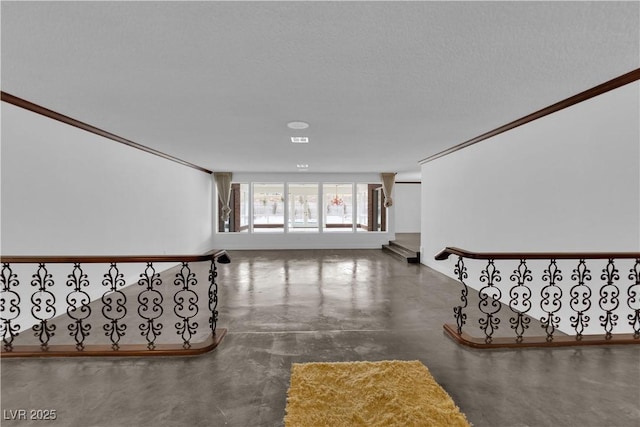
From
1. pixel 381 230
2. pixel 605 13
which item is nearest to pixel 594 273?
pixel 605 13

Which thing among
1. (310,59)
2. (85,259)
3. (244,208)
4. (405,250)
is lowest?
(405,250)

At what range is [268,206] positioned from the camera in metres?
10.2

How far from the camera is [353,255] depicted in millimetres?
8844

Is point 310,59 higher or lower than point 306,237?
higher

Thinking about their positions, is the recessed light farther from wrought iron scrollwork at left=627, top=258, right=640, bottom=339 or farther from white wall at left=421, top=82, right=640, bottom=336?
wrought iron scrollwork at left=627, top=258, right=640, bottom=339

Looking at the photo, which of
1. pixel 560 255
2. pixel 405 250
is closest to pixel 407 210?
pixel 405 250

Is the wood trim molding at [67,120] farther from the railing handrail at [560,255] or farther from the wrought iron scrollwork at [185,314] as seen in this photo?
the railing handrail at [560,255]

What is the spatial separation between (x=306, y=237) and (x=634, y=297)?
25.8 feet

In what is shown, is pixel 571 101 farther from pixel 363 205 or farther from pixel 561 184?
pixel 363 205

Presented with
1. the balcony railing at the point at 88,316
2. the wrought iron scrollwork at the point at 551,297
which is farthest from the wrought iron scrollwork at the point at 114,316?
the wrought iron scrollwork at the point at 551,297

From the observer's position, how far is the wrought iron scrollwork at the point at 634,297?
2816 mm

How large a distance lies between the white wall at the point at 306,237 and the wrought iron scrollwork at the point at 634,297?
7.05 metres

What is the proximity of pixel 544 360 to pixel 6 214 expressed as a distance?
225 inches

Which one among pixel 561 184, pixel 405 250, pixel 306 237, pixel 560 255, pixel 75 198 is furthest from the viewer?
pixel 306 237
